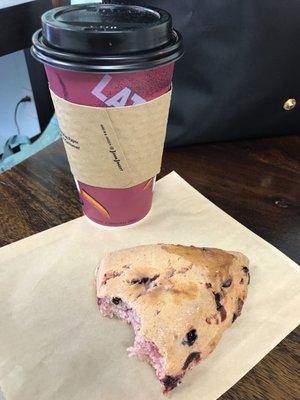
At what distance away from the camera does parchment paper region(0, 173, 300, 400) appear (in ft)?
1.53

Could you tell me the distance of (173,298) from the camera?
50cm

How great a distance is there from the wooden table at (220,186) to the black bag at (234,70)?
0.14ft

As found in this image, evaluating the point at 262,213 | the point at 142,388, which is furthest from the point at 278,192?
the point at 142,388

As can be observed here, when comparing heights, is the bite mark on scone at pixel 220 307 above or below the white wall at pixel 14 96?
above

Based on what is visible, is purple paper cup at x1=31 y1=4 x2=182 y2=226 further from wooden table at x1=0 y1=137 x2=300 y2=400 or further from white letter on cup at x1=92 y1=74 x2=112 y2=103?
wooden table at x1=0 y1=137 x2=300 y2=400

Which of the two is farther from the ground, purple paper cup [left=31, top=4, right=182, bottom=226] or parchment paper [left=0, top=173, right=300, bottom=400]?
purple paper cup [left=31, top=4, right=182, bottom=226]

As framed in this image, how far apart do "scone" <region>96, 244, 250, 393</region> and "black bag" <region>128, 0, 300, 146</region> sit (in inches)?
13.0

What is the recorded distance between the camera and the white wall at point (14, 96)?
1562mm

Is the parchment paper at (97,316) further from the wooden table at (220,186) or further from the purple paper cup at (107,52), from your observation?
the purple paper cup at (107,52)

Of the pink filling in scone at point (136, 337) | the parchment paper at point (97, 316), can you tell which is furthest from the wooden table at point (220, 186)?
the pink filling in scone at point (136, 337)

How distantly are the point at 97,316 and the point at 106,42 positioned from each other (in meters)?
0.34

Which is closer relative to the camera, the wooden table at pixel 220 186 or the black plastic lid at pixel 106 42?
the black plastic lid at pixel 106 42

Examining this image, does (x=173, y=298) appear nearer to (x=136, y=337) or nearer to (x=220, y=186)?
(x=136, y=337)

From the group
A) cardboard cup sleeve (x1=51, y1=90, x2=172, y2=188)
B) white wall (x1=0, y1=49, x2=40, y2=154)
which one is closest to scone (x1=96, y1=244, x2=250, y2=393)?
cardboard cup sleeve (x1=51, y1=90, x2=172, y2=188)
